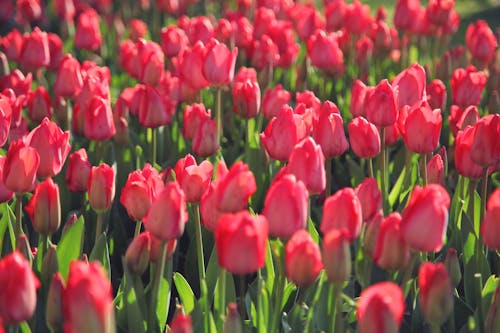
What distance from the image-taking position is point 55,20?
22.6ft

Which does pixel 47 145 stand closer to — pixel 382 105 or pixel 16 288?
pixel 16 288

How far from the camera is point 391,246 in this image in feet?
5.67

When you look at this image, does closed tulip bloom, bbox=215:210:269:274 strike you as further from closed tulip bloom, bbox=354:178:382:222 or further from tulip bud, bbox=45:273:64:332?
closed tulip bloom, bbox=354:178:382:222

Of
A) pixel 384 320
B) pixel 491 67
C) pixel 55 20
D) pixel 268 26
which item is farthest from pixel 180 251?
pixel 55 20

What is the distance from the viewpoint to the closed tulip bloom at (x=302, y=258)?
5.35 feet

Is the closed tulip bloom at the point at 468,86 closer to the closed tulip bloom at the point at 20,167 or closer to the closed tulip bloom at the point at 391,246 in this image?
the closed tulip bloom at the point at 391,246

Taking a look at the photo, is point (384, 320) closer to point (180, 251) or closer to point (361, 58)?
point (180, 251)

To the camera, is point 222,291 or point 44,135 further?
point 44,135

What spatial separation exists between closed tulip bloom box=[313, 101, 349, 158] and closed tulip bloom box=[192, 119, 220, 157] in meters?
0.40

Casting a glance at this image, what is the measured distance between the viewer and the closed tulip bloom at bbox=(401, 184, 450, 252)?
1.67 meters

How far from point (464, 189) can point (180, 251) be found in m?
0.94

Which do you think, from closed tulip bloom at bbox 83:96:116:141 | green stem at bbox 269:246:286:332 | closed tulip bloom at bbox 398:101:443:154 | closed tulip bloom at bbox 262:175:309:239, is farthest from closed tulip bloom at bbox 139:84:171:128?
closed tulip bloom at bbox 262:175:309:239

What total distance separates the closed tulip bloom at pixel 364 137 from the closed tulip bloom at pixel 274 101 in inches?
31.0

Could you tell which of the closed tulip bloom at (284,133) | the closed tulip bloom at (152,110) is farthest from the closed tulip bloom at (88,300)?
the closed tulip bloom at (152,110)
